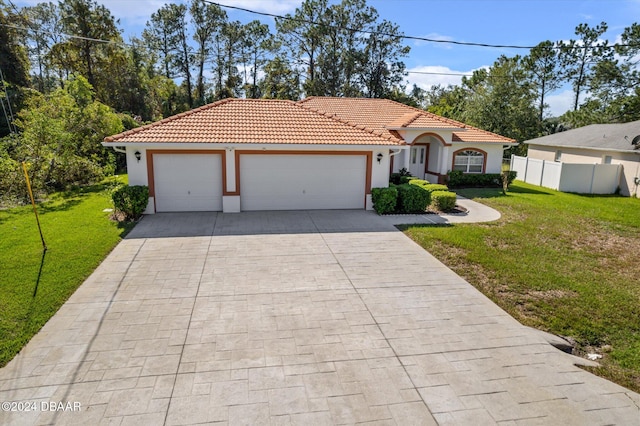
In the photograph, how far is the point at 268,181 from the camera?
1423cm

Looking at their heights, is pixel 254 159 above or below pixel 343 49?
below

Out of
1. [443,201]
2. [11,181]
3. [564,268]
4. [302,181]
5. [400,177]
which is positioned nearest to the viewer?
[564,268]

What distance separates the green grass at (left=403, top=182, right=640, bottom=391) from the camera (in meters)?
6.48

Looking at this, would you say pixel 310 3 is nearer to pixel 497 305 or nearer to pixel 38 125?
pixel 38 125

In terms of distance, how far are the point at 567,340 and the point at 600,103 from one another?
Result: 35417 millimetres

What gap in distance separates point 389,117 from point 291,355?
18.8 meters

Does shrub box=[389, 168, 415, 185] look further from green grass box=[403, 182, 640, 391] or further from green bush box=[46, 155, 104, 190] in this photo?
green bush box=[46, 155, 104, 190]

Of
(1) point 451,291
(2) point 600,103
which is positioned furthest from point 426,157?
(2) point 600,103

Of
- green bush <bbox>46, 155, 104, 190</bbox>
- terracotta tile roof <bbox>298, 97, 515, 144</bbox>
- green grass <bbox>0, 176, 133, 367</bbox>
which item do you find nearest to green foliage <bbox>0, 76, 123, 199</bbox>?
green bush <bbox>46, 155, 104, 190</bbox>

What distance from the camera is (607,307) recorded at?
24.2ft

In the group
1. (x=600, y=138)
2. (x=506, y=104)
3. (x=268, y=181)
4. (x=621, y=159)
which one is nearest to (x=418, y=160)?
(x=621, y=159)

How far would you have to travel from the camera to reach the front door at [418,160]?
22.3 metres

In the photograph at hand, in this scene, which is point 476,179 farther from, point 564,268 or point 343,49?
point 343,49

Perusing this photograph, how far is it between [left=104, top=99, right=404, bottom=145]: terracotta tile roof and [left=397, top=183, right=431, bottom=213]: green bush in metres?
1.83
